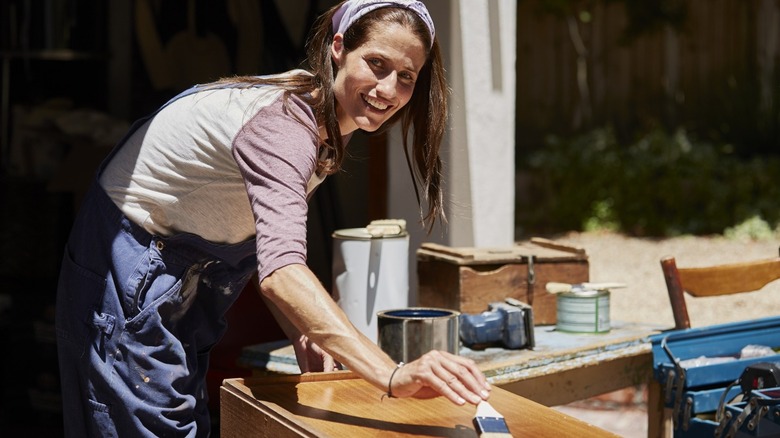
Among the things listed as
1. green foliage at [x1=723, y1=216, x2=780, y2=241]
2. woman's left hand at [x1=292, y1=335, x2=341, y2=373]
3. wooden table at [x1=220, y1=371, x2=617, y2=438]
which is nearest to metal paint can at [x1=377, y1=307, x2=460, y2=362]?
woman's left hand at [x1=292, y1=335, x2=341, y2=373]

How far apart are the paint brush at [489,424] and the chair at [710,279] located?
150 cm

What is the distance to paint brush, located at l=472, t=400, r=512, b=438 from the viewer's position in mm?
1600

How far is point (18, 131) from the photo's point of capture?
5531 mm

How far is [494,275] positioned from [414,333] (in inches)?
34.9

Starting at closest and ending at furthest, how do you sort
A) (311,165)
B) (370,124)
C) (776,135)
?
(311,165)
(370,124)
(776,135)

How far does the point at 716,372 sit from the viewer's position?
263 cm

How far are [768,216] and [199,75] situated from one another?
628 cm

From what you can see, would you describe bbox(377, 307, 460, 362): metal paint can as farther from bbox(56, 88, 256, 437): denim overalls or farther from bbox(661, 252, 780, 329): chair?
bbox(661, 252, 780, 329): chair

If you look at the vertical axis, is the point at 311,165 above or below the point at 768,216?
above

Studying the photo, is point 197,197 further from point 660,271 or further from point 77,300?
point 660,271

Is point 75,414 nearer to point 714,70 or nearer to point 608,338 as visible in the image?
point 608,338

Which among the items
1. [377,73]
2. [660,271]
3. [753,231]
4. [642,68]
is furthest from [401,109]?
[642,68]

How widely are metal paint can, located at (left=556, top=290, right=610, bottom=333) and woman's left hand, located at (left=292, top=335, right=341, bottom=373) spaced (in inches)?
44.6

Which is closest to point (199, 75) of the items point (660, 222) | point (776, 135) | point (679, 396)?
point (679, 396)
